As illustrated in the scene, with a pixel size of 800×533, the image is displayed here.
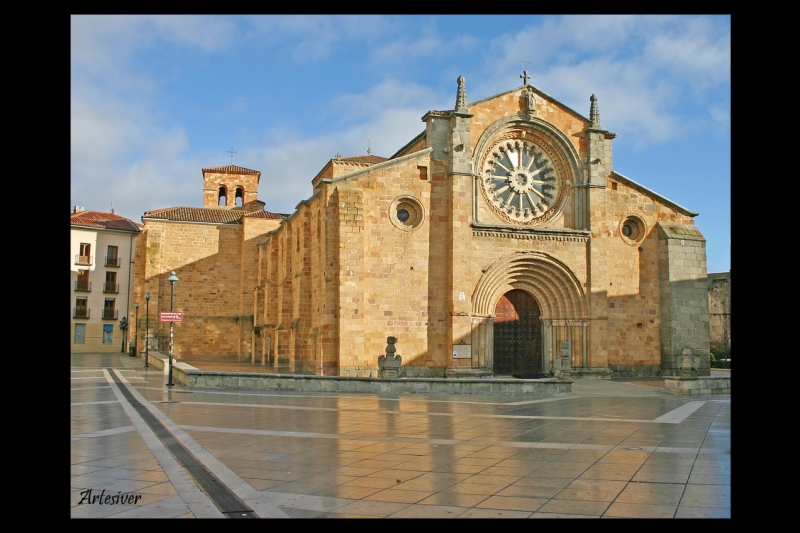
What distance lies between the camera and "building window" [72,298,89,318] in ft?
180

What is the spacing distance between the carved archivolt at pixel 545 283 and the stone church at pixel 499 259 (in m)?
0.05

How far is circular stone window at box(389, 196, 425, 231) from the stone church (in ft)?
0.18

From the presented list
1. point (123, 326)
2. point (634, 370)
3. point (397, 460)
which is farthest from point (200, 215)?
point (397, 460)

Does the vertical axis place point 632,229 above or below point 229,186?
below

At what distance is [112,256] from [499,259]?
136 feet

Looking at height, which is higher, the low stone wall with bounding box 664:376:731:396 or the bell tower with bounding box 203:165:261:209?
the bell tower with bounding box 203:165:261:209

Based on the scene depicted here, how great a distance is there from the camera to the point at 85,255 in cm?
5594

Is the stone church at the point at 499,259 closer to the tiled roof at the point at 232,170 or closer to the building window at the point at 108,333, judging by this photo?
the tiled roof at the point at 232,170

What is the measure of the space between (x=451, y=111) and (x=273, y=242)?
1550 cm

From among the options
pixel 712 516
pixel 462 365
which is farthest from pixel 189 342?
pixel 712 516

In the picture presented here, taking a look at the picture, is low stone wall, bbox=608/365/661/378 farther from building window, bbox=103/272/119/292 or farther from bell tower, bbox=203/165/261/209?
building window, bbox=103/272/119/292

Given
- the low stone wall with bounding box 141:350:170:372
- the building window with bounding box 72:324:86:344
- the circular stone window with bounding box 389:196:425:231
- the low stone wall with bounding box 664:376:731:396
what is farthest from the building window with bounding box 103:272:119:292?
the low stone wall with bounding box 664:376:731:396

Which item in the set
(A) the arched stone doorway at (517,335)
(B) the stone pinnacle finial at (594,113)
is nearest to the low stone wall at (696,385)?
(A) the arched stone doorway at (517,335)

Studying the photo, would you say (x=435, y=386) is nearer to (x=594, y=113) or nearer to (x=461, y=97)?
(x=461, y=97)
